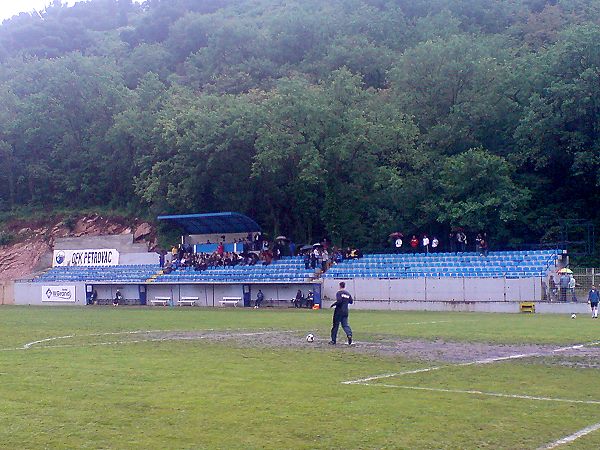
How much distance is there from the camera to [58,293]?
5956cm

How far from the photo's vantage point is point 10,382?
48.8 ft

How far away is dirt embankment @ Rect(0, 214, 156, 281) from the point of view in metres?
72.0

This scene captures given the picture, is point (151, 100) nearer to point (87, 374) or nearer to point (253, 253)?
point (253, 253)

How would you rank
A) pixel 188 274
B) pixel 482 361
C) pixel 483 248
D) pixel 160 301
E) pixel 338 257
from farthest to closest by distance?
pixel 188 274
pixel 160 301
pixel 338 257
pixel 483 248
pixel 482 361

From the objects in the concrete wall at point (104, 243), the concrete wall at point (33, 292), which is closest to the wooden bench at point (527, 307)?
the concrete wall at point (33, 292)

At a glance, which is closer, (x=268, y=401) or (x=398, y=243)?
(x=268, y=401)

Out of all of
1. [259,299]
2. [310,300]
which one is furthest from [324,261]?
[259,299]

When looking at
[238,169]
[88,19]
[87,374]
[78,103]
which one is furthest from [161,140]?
[88,19]

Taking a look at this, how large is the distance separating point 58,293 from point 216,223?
13.6 meters

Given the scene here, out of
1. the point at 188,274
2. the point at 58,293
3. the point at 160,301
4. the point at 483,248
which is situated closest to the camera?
the point at 483,248

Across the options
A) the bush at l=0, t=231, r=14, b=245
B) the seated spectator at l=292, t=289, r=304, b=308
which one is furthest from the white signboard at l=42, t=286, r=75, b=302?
the bush at l=0, t=231, r=14, b=245

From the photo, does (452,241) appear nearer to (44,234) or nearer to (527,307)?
(527,307)

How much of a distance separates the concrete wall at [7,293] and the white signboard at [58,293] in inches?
123

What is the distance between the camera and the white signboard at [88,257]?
65.8m
